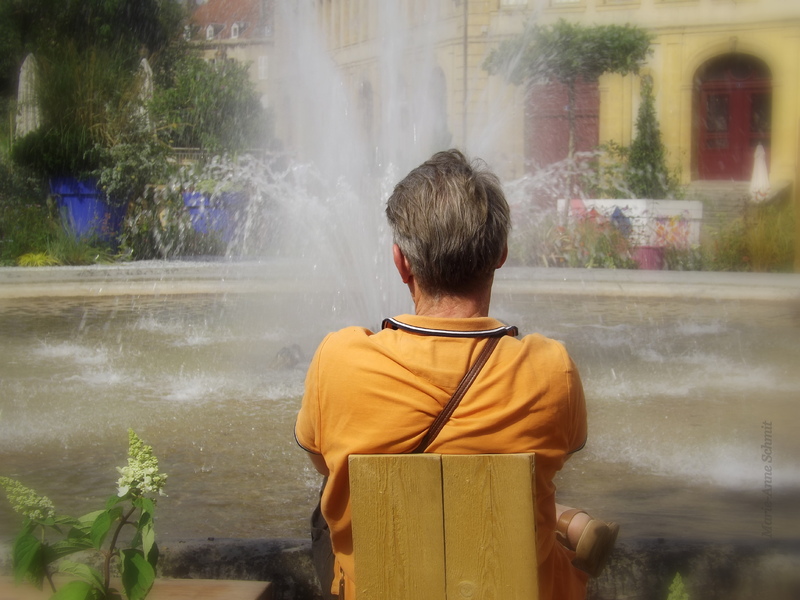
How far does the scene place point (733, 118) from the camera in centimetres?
2064

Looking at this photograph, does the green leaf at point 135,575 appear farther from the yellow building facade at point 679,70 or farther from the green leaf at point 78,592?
the yellow building facade at point 679,70

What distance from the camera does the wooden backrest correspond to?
1325 mm

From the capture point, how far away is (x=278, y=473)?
3.21 metres

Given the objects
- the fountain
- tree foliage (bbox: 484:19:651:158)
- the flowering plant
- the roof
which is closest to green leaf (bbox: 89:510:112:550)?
the flowering plant

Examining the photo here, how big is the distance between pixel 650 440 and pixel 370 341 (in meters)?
2.46

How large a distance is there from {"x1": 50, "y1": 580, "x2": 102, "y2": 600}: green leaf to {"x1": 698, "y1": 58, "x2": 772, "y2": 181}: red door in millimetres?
19579

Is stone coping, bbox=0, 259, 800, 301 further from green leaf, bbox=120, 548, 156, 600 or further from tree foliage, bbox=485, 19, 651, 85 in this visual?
tree foliage, bbox=485, 19, 651, 85

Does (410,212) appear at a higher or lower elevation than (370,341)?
higher

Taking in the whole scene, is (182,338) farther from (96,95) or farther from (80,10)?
(80,10)

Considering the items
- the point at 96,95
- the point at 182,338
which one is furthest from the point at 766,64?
the point at 182,338

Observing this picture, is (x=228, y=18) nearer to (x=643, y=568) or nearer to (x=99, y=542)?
(x=643, y=568)

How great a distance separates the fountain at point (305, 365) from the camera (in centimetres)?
302

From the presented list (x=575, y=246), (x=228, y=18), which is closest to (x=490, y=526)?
(x=575, y=246)

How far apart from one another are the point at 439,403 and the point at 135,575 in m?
0.63
